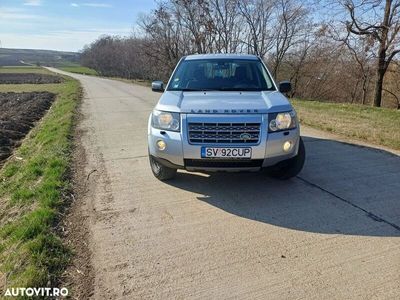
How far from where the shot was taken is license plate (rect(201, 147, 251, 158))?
4164 mm

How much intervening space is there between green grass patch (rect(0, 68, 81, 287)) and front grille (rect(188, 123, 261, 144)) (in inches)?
73.0

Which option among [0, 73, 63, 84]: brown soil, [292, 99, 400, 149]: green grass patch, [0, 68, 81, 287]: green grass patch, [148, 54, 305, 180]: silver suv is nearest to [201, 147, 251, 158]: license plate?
[148, 54, 305, 180]: silver suv

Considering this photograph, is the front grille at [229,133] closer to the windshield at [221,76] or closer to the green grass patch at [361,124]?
the windshield at [221,76]

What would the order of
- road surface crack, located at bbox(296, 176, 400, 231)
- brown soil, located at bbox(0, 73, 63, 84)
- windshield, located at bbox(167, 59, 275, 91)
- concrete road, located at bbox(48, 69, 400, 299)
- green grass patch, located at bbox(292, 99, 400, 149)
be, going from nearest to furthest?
1. concrete road, located at bbox(48, 69, 400, 299)
2. road surface crack, located at bbox(296, 176, 400, 231)
3. windshield, located at bbox(167, 59, 275, 91)
4. green grass patch, located at bbox(292, 99, 400, 149)
5. brown soil, located at bbox(0, 73, 63, 84)

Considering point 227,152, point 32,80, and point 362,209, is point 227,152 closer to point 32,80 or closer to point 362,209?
point 362,209

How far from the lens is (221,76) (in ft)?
18.2

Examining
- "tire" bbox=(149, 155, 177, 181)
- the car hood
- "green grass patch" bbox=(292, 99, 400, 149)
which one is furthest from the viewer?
"green grass patch" bbox=(292, 99, 400, 149)

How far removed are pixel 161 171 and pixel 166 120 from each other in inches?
33.1

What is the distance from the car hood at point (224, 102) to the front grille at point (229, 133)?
167 millimetres

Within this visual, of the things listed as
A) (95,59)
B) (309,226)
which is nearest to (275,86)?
(309,226)

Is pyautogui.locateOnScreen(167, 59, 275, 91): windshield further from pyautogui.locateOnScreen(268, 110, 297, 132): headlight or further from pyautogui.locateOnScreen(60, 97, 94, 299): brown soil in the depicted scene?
pyautogui.locateOnScreen(60, 97, 94, 299): brown soil

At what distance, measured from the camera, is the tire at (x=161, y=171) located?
491cm

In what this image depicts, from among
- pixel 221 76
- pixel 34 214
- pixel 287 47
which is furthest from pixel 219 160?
pixel 287 47

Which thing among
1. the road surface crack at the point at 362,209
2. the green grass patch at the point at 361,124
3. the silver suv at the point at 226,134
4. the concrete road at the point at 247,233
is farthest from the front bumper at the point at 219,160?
the green grass patch at the point at 361,124
